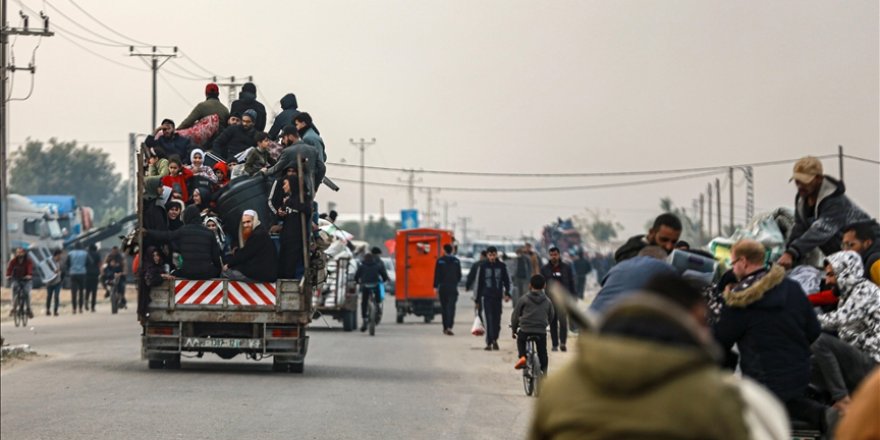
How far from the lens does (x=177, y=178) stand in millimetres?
15789

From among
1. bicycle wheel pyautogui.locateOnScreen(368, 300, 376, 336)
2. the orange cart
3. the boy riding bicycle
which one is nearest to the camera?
the boy riding bicycle

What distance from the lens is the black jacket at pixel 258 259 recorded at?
18375mm

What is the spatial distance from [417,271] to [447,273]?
8477 mm

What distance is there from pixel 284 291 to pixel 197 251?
2.18 m

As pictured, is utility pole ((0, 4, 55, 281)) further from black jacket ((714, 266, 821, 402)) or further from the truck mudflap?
black jacket ((714, 266, 821, 402))

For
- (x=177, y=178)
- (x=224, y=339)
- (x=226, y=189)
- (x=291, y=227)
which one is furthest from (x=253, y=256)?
(x=177, y=178)

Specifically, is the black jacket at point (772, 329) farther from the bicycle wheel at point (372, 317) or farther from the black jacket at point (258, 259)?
the bicycle wheel at point (372, 317)

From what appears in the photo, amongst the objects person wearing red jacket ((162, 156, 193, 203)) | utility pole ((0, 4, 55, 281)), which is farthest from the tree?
person wearing red jacket ((162, 156, 193, 203))

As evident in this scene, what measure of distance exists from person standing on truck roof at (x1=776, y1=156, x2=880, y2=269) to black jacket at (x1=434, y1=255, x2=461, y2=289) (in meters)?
21.7

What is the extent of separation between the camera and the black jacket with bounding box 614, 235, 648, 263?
8609mm

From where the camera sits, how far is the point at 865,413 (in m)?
4.34

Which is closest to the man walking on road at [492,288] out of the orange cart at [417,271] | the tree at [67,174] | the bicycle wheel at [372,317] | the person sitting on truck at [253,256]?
the bicycle wheel at [372,317]

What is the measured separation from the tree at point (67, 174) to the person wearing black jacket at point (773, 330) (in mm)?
142148

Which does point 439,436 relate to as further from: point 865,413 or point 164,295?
point 865,413
